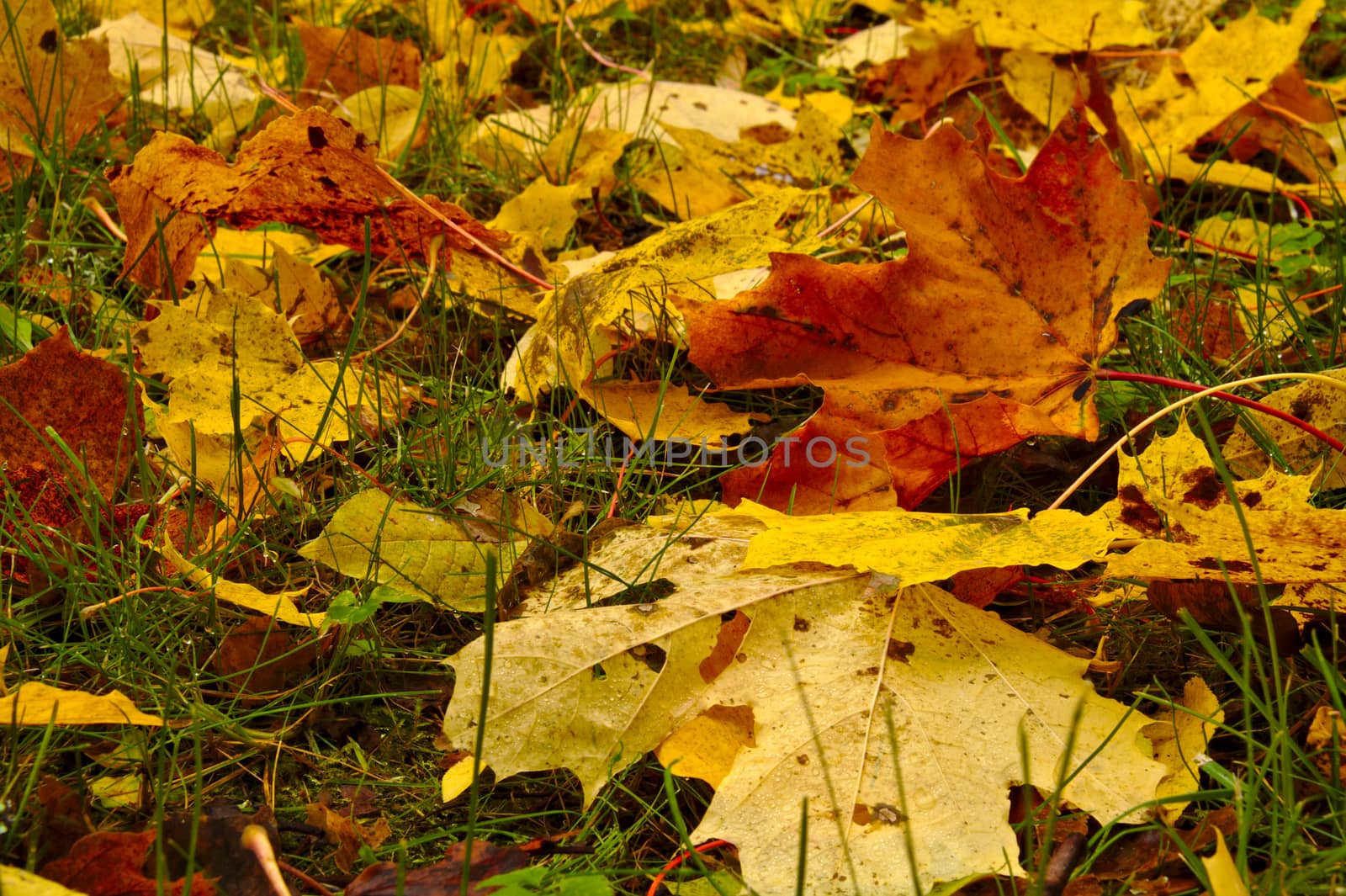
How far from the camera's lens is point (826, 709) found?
0.91 m

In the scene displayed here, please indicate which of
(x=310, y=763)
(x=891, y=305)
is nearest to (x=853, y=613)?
(x=891, y=305)

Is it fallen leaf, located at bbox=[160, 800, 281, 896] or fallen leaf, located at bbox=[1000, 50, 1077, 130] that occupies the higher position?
fallen leaf, located at bbox=[1000, 50, 1077, 130]

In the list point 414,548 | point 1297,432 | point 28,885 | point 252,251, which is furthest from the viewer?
point 252,251

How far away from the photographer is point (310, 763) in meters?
0.99

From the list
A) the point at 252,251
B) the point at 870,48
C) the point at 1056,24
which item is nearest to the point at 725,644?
the point at 252,251

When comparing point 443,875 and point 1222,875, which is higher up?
point 1222,875

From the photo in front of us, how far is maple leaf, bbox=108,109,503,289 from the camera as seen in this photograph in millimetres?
1305

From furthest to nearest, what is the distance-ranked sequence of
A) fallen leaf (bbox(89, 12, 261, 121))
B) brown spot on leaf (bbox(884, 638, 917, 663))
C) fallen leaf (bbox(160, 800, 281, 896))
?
fallen leaf (bbox(89, 12, 261, 121)) → brown spot on leaf (bbox(884, 638, 917, 663)) → fallen leaf (bbox(160, 800, 281, 896))

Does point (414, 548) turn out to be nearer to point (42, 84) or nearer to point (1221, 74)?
point (42, 84)

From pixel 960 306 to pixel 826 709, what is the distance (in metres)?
0.48

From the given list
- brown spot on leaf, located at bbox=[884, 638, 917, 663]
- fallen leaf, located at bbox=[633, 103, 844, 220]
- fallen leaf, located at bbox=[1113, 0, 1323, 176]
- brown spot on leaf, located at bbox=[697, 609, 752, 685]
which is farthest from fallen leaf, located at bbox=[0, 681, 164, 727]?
fallen leaf, located at bbox=[1113, 0, 1323, 176]

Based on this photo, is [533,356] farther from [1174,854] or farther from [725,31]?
[725,31]

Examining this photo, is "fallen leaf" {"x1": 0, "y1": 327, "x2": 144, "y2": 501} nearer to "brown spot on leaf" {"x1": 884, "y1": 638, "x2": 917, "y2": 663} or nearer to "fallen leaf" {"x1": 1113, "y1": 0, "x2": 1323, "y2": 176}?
"brown spot on leaf" {"x1": 884, "y1": 638, "x2": 917, "y2": 663}

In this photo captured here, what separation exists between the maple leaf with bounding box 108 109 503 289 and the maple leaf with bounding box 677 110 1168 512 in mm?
477
